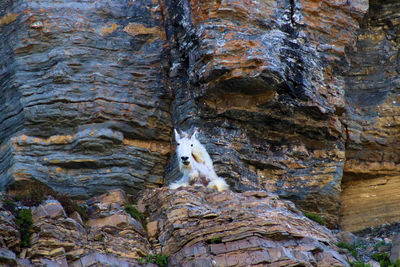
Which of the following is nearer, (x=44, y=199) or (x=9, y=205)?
(x=9, y=205)

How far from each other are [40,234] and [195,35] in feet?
30.5

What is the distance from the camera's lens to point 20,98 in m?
22.6

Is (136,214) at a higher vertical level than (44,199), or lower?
lower

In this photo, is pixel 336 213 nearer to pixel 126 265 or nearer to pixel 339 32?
pixel 339 32

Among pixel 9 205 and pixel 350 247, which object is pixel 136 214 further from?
pixel 350 247

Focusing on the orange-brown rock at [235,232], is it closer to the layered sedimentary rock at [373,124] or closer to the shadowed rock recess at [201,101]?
the shadowed rock recess at [201,101]

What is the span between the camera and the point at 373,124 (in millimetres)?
24828

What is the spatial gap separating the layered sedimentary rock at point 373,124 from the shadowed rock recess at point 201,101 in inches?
2.1

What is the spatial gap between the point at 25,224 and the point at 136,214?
3127 mm

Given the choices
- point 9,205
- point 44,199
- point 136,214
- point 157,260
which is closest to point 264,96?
point 136,214

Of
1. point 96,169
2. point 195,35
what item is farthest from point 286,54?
point 96,169

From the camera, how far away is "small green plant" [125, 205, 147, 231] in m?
18.5

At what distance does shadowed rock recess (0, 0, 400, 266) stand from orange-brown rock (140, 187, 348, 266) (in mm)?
2967

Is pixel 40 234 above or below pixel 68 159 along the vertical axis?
below
